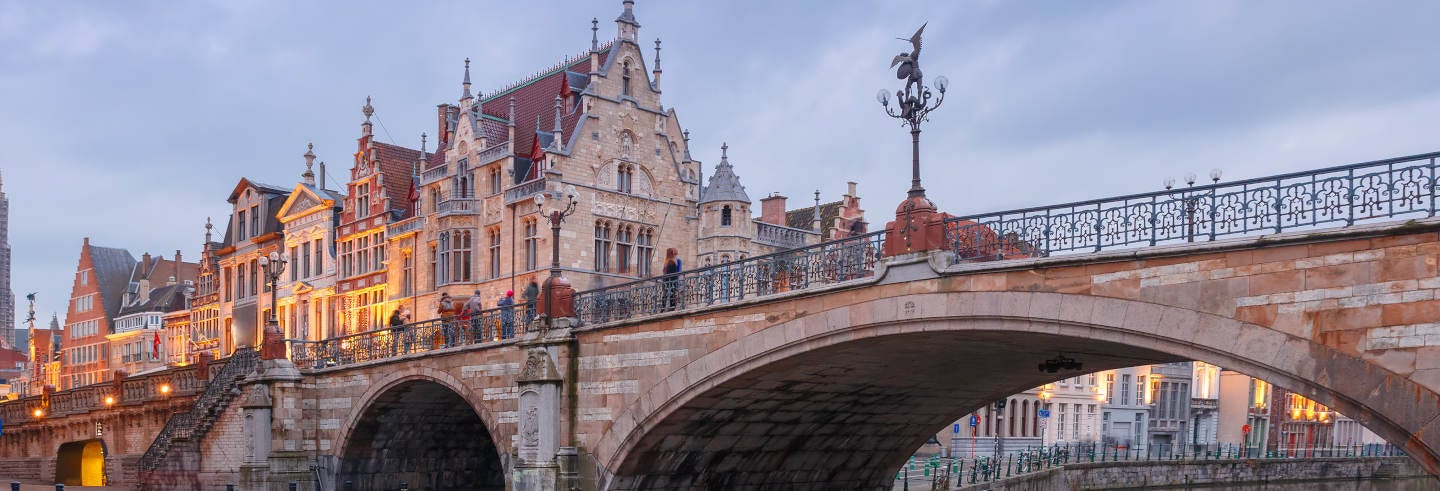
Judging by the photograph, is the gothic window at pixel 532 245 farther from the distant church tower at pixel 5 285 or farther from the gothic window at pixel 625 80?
the distant church tower at pixel 5 285

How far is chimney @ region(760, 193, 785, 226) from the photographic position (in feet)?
168

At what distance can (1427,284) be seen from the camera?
14.3m

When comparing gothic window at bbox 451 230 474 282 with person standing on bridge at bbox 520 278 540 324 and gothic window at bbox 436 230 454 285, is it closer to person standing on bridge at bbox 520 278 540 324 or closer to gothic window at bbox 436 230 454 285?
gothic window at bbox 436 230 454 285

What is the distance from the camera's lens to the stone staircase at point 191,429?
34891 mm

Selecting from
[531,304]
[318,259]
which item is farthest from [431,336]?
[318,259]

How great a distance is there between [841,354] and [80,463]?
37.5 meters

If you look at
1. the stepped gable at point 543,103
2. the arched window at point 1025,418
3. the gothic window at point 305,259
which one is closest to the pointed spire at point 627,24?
the stepped gable at point 543,103

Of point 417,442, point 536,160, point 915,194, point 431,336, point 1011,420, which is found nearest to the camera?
point 915,194

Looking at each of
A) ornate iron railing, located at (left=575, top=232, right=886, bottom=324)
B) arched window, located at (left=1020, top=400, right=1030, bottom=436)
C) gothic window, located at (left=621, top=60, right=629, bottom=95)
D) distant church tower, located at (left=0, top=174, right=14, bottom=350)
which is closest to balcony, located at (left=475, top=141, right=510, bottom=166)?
gothic window, located at (left=621, top=60, right=629, bottom=95)

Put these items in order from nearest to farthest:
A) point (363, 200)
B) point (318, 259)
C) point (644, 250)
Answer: point (644, 250) < point (363, 200) < point (318, 259)

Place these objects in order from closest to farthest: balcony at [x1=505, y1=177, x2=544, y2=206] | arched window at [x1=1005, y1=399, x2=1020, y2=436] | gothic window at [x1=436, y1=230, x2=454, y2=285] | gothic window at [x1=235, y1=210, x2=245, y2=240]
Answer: balcony at [x1=505, y1=177, x2=544, y2=206]
gothic window at [x1=436, y1=230, x2=454, y2=285]
gothic window at [x1=235, y1=210, x2=245, y2=240]
arched window at [x1=1005, y1=399, x2=1020, y2=436]

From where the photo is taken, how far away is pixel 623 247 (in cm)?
4341

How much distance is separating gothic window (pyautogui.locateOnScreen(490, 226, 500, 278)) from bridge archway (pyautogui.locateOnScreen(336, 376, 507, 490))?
26.4 ft

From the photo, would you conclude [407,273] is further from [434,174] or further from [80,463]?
[80,463]
